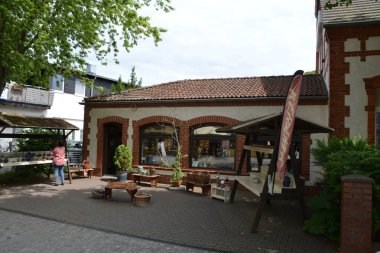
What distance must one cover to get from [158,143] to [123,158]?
65.7 inches

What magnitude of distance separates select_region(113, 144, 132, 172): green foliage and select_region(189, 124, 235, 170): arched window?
9.01 ft

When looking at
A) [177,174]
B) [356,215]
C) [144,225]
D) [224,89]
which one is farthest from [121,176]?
[356,215]

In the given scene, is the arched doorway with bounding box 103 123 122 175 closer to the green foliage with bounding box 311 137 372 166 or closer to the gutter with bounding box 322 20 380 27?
the green foliage with bounding box 311 137 372 166

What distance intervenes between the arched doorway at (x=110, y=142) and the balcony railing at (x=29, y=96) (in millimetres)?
10523

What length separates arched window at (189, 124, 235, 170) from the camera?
1325cm

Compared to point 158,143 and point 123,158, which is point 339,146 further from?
point 123,158

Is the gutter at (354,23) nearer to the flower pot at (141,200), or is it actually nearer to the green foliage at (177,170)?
the green foliage at (177,170)

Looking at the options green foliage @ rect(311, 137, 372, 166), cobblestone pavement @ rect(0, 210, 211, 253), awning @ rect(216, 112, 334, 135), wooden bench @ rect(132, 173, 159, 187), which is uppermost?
awning @ rect(216, 112, 334, 135)

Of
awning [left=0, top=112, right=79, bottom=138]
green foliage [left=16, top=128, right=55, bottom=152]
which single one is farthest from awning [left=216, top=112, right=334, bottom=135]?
green foliage [left=16, top=128, right=55, bottom=152]

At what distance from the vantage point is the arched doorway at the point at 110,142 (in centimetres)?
1583

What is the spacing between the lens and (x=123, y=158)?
14234mm

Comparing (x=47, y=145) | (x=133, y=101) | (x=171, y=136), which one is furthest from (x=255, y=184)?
(x=47, y=145)

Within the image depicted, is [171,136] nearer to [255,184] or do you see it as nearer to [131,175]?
[131,175]

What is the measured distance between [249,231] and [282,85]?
8.35 metres
